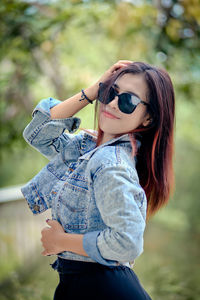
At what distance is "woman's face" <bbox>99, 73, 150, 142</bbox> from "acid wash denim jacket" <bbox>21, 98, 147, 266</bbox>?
47mm

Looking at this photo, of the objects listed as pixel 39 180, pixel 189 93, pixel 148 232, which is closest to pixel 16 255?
pixel 189 93

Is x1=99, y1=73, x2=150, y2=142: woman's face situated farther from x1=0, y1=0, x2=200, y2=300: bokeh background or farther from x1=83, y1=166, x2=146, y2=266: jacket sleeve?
x1=0, y1=0, x2=200, y2=300: bokeh background

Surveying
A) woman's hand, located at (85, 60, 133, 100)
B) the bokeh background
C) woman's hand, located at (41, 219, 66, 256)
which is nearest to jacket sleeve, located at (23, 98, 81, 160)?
woman's hand, located at (85, 60, 133, 100)

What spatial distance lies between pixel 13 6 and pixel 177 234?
6953 millimetres

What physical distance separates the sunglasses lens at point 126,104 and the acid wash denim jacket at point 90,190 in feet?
0.28

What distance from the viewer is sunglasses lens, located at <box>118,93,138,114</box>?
1.15m

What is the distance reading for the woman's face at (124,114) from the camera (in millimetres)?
1170

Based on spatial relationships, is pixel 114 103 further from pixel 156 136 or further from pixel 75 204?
pixel 75 204

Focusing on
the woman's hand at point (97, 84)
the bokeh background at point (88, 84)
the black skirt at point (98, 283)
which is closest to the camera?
the black skirt at point (98, 283)

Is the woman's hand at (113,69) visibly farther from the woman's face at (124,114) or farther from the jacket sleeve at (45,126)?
the jacket sleeve at (45,126)

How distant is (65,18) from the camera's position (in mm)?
2883

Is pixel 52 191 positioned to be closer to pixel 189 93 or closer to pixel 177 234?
pixel 189 93

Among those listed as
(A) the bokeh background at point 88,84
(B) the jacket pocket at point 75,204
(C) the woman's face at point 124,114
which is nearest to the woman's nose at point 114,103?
(C) the woman's face at point 124,114

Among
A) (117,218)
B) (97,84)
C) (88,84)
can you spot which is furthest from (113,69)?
(88,84)
